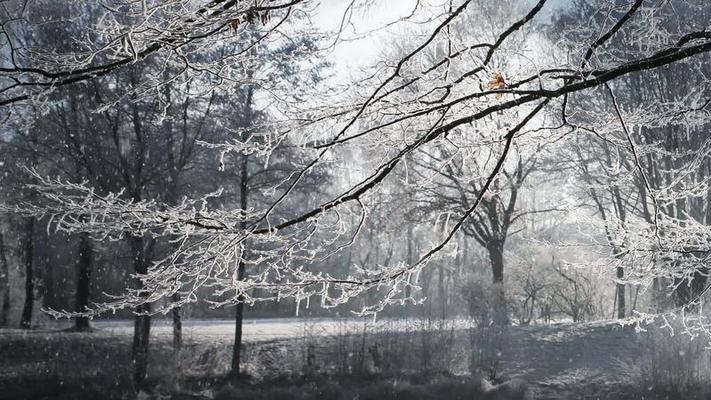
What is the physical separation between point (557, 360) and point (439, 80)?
12121mm

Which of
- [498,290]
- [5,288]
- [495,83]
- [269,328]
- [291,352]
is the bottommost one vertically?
[291,352]

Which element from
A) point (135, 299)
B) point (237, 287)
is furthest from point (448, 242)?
point (135, 299)

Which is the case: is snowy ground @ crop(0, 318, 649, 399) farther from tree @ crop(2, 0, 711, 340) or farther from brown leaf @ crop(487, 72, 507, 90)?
brown leaf @ crop(487, 72, 507, 90)

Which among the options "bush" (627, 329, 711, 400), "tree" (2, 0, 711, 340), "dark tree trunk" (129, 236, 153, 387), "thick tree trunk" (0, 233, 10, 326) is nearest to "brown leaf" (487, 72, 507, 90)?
"tree" (2, 0, 711, 340)

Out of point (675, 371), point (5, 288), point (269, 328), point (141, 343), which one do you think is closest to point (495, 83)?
point (675, 371)

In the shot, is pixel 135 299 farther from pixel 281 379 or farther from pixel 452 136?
pixel 281 379

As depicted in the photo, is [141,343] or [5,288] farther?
[5,288]

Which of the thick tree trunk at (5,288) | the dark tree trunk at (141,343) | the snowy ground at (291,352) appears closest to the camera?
the dark tree trunk at (141,343)

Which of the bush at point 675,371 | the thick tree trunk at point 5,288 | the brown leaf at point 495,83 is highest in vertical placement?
the brown leaf at point 495,83

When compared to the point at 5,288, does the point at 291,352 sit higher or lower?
lower

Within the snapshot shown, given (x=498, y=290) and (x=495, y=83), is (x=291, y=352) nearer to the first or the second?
(x=498, y=290)

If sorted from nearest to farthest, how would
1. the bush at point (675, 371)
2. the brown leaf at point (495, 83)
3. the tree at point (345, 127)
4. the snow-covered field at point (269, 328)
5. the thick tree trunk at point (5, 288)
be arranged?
the tree at point (345, 127), the brown leaf at point (495, 83), the bush at point (675, 371), the snow-covered field at point (269, 328), the thick tree trunk at point (5, 288)

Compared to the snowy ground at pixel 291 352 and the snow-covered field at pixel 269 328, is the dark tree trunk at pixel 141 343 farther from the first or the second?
the snow-covered field at pixel 269 328

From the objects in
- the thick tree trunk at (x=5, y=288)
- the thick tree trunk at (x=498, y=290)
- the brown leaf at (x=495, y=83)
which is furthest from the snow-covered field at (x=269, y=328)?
the brown leaf at (x=495, y=83)
